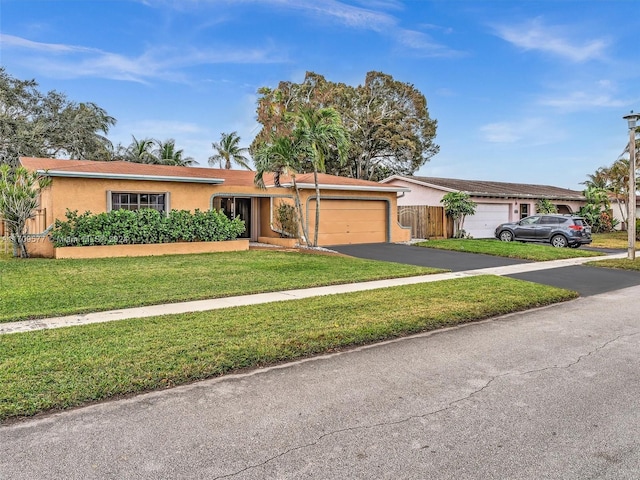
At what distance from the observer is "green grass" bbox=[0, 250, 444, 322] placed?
7.91 m

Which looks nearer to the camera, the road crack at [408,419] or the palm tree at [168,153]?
the road crack at [408,419]

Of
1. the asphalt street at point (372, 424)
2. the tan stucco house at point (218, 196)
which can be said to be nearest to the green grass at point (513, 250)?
the tan stucco house at point (218, 196)

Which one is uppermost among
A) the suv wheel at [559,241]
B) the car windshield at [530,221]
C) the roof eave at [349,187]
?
the roof eave at [349,187]

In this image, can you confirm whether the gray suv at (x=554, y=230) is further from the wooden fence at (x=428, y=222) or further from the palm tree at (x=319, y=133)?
the palm tree at (x=319, y=133)

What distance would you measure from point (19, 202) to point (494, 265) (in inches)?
573

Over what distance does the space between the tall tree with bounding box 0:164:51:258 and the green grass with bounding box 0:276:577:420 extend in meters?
9.76

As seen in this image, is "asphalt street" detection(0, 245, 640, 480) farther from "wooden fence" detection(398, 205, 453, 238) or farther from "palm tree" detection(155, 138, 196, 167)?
"palm tree" detection(155, 138, 196, 167)

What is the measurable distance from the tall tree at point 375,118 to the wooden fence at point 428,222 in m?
16.2

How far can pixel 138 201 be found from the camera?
16406mm

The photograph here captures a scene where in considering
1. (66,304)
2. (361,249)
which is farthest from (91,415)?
(361,249)

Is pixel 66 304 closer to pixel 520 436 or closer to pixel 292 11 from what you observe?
pixel 520 436

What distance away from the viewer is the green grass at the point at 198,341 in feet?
13.9

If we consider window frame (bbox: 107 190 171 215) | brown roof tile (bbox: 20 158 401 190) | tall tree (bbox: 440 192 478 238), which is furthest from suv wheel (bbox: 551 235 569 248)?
window frame (bbox: 107 190 171 215)

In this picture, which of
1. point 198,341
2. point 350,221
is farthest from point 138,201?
point 198,341
